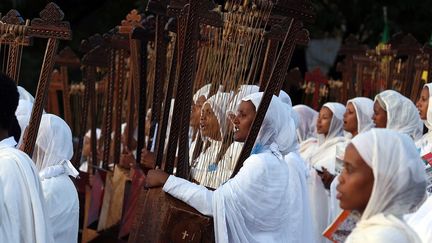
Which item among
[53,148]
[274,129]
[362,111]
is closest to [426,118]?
[274,129]

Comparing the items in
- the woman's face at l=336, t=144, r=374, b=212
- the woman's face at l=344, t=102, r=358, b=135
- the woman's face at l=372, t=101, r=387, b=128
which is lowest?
the woman's face at l=344, t=102, r=358, b=135

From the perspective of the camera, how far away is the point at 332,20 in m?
18.0

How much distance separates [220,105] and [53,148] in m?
1.14

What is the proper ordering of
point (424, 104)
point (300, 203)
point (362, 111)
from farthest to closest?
1. point (362, 111)
2. point (424, 104)
3. point (300, 203)

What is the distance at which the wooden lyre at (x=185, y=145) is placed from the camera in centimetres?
670

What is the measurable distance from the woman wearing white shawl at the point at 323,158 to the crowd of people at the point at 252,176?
34 centimetres

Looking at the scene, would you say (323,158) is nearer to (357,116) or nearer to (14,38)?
(357,116)

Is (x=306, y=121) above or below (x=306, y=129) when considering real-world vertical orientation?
above

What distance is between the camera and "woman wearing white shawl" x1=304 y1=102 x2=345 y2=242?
447 inches

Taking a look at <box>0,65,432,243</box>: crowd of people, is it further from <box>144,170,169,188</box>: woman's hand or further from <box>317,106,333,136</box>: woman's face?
<box>317,106,333,136</box>: woman's face

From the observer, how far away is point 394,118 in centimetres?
980

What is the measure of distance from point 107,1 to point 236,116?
455 inches

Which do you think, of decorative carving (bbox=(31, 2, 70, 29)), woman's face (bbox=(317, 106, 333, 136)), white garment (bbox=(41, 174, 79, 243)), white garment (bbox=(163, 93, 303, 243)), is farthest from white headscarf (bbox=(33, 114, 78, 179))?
woman's face (bbox=(317, 106, 333, 136))

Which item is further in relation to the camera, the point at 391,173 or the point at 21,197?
the point at 21,197
